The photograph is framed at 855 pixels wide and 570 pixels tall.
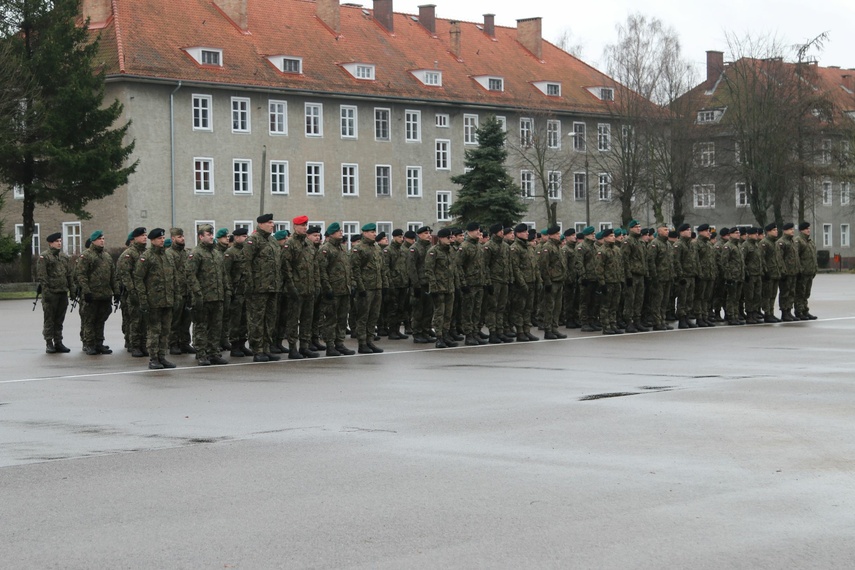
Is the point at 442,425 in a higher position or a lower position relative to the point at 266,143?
lower

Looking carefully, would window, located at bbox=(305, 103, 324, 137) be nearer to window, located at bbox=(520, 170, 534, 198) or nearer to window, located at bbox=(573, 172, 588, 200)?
window, located at bbox=(520, 170, 534, 198)

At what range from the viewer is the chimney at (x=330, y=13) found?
6950 centimetres

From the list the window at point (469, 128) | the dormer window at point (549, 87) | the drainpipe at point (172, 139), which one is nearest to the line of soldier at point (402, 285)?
the drainpipe at point (172, 139)

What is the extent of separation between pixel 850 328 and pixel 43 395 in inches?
608

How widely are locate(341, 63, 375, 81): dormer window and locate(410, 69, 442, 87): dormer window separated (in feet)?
10.5

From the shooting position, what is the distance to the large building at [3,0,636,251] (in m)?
59.1

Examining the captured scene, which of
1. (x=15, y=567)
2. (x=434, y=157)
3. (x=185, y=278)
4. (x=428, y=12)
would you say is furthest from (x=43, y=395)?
(x=428, y=12)

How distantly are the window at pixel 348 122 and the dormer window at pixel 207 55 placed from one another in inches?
288

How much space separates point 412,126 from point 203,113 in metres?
12.8

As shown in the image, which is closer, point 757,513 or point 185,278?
point 757,513

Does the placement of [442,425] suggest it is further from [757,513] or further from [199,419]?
[757,513]

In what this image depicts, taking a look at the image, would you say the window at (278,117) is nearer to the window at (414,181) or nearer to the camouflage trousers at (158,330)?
the window at (414,181)

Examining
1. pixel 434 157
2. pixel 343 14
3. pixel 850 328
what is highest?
pixel 343 14

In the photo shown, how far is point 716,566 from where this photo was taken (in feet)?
21.7
